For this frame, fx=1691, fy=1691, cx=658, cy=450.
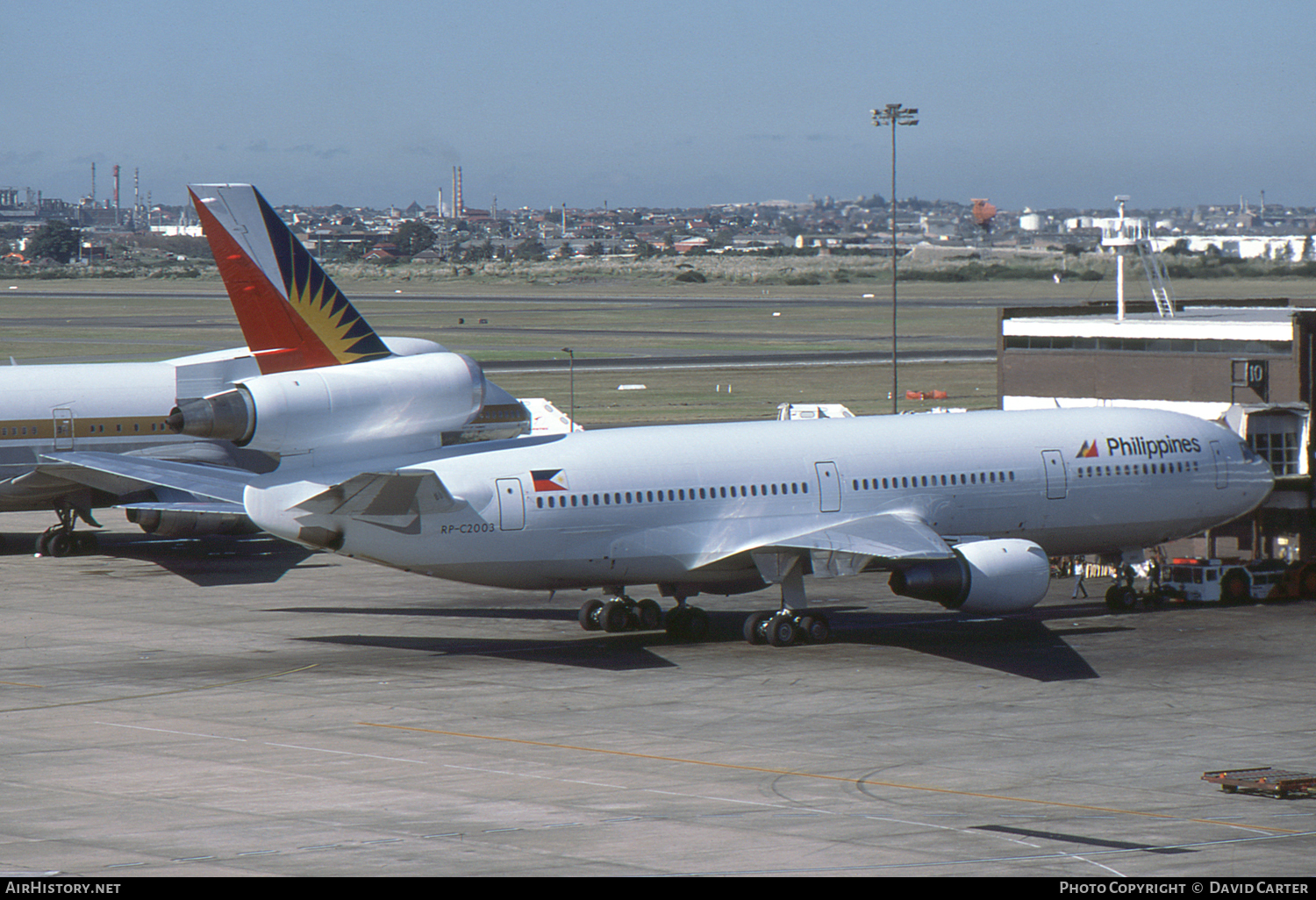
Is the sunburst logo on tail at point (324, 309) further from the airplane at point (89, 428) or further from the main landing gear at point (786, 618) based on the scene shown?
the airplane at point (89, 428)

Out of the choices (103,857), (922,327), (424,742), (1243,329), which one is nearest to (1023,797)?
(424,742)

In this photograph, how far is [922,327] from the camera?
156m

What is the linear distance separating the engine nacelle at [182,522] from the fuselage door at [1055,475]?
26.0 metres

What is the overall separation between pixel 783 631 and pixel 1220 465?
14.5m

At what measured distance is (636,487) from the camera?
125 feet

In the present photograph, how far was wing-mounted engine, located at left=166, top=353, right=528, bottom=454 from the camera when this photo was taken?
33.5m

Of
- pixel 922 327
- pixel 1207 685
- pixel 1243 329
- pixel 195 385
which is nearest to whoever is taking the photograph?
pixel 1207 685

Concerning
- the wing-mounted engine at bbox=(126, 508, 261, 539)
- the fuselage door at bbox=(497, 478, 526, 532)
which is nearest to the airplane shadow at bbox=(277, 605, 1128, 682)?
the fuselage door at bbox=(497, 478, 526, 532)

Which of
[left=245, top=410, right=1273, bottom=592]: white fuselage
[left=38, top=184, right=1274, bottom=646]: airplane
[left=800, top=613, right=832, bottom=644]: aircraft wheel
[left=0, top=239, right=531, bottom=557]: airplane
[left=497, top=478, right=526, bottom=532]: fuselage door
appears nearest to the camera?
[left=38, top=184, right=1274, bottom=646]: airplane

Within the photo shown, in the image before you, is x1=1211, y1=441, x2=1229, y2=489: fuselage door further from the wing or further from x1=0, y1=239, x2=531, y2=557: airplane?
x1=0, y1=239, x2=531, y2=557: airplane

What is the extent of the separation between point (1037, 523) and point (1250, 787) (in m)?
17.3

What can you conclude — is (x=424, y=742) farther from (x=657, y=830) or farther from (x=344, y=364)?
(x=344, y=364)

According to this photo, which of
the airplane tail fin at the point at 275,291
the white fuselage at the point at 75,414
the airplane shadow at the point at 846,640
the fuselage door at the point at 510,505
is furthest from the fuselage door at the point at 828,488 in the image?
the white fuselage at the point at 75,414

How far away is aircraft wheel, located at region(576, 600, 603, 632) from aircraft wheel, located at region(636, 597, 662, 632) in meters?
0.95
